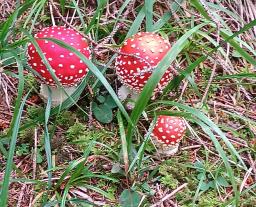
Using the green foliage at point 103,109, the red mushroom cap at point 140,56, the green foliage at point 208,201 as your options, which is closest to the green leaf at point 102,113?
the green foliage at point 103,109

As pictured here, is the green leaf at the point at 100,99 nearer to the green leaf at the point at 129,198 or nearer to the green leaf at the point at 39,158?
the green leaf at the point at 39,158

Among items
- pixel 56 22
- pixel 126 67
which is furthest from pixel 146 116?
pixel 56 22

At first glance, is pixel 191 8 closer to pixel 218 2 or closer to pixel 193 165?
pixel 218 2

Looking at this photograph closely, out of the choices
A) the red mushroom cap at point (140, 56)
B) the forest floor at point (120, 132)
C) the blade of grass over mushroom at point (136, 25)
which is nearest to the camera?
the forest floor at point (120, 132)

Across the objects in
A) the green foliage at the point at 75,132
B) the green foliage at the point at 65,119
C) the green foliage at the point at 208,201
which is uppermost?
the green foliage at the point at 65,119

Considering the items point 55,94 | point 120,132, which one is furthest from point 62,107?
point 120,132

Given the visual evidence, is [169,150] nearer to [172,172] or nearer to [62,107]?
[172,172]

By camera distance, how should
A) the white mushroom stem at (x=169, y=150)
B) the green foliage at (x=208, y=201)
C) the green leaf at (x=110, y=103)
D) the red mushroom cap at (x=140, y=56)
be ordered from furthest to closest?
the green leaf at (x=110, y=103)
the white mushroom stem at (x=169, y=150)
the red mushroom cap at (x=140, y=56)
the green foliage at (x=208, y=201)
